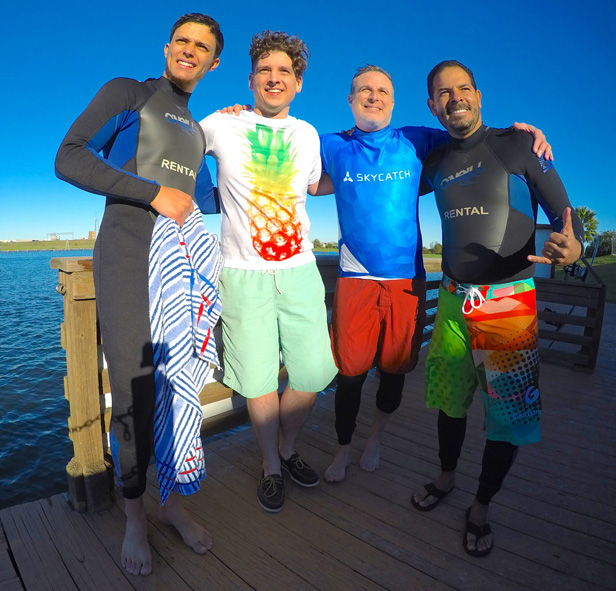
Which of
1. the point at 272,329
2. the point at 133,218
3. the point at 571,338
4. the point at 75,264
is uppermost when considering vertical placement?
the point at 133,218

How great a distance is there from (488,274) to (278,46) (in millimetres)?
1636

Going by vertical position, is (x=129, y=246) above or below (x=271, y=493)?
above

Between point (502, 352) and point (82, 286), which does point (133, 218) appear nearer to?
point (82, 286)

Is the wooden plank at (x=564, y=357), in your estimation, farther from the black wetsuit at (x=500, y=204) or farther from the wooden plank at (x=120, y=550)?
the wooden plank at (x=120, y=550)

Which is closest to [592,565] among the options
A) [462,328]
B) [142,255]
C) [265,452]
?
[462,328]

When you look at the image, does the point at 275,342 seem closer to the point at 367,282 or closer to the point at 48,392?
the point at 367,282

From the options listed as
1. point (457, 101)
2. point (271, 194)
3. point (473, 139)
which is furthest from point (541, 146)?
point (271, 194)

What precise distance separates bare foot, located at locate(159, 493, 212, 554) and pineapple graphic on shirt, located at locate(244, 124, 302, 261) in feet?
4.31

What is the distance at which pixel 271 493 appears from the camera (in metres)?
2.21

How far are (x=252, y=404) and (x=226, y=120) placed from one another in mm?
1584

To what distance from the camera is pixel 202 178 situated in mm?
2201

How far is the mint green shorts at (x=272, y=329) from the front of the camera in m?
2.16

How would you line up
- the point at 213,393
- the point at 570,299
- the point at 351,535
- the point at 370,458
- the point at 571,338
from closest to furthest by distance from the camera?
1. the point at 351,535
2. the point at 370,458
3. the point at 213,393
4. the point at 571,338
5. the point at 570,299

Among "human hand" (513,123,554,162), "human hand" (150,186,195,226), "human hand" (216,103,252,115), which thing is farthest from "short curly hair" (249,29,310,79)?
"human hand" (513,123,554,162)
